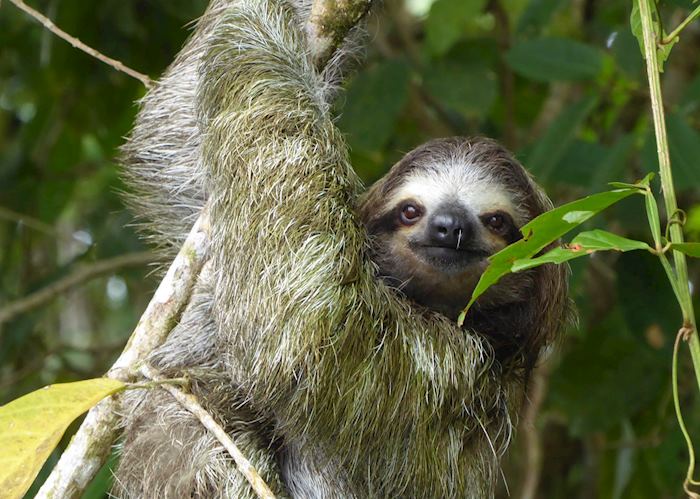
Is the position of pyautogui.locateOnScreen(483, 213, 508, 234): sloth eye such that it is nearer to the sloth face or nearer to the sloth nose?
the sloth face

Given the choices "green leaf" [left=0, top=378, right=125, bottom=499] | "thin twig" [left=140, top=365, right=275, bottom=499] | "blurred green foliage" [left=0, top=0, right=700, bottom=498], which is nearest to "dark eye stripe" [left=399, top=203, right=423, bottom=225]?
"blurred green foliage" [left=0, top=0, right=700, bottom=498]

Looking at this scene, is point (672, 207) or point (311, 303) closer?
point (672, 207)

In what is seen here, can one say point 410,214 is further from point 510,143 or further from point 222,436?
point 510,143

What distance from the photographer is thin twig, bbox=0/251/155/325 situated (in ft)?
26.2

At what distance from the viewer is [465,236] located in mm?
5199

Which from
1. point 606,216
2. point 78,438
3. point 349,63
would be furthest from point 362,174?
point 78,438

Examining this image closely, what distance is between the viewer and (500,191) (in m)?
5.67

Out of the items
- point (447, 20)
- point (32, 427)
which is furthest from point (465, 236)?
point (447, 20)

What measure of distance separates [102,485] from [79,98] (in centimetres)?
502

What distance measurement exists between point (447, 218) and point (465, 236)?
141mm

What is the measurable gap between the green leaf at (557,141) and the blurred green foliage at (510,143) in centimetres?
2

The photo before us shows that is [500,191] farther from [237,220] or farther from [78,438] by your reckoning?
[78,438]

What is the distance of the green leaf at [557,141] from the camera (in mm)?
6852

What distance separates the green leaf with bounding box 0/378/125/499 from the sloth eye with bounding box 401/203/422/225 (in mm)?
2290
